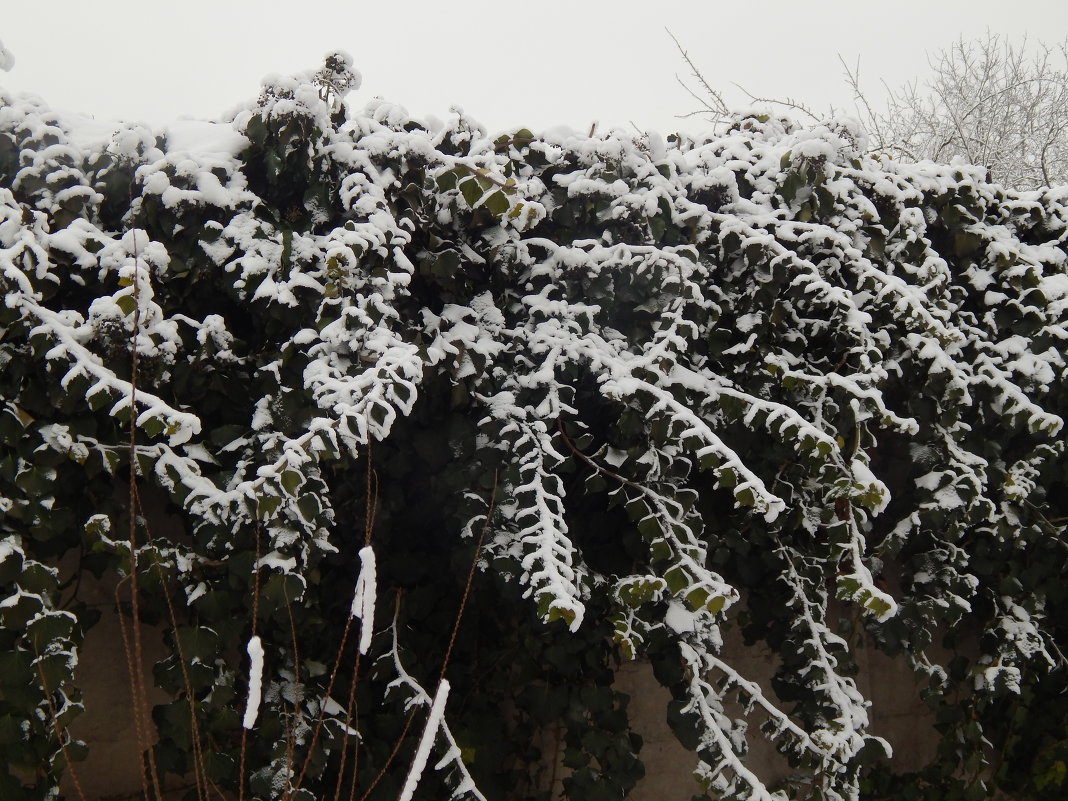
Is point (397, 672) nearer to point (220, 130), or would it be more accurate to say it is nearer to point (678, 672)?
point (678, 672)

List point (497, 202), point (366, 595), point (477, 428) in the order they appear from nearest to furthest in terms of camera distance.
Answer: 1. point (366, 595)
2. point (497, 202)
3. point (477, 428)

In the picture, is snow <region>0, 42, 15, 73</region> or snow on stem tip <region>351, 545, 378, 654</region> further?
snow <region>0, 42, 15, 73</region>

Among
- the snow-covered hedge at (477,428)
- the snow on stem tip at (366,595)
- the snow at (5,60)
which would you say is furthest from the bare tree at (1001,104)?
the snow on stem tip at (366,595)

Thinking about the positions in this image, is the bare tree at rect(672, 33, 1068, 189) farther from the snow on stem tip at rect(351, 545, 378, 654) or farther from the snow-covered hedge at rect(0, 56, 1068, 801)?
the snow on stem tip at rect(351, 545, 378, 654)

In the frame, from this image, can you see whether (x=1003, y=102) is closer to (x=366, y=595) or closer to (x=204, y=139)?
(x=204, y=139)

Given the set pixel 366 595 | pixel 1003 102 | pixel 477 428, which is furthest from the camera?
pixel 1003 102

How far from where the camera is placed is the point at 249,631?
1.65 meters

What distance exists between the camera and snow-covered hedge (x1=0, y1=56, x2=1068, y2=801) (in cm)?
152

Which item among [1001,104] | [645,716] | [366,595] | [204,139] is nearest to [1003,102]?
[1001,104]

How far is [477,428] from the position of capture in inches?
67.6

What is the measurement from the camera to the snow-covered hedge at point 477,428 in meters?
1.52

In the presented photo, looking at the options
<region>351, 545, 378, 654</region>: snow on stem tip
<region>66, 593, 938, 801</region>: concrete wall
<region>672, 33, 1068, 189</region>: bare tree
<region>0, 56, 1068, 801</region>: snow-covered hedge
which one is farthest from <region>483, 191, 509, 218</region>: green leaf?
<region>672, 33, 1068, 189</region>: bare tree

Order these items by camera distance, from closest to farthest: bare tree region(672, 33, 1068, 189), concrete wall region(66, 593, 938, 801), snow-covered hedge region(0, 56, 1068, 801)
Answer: snow-covered hedge region(0, 56, 1068, 801) → concrete wall region(66, 593, 938, 801) → bare tree region(672, 33, 1068, 189)

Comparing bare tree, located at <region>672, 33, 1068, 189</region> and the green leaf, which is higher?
bare tree, located at <region>672, 33, 1068, 189</region>
